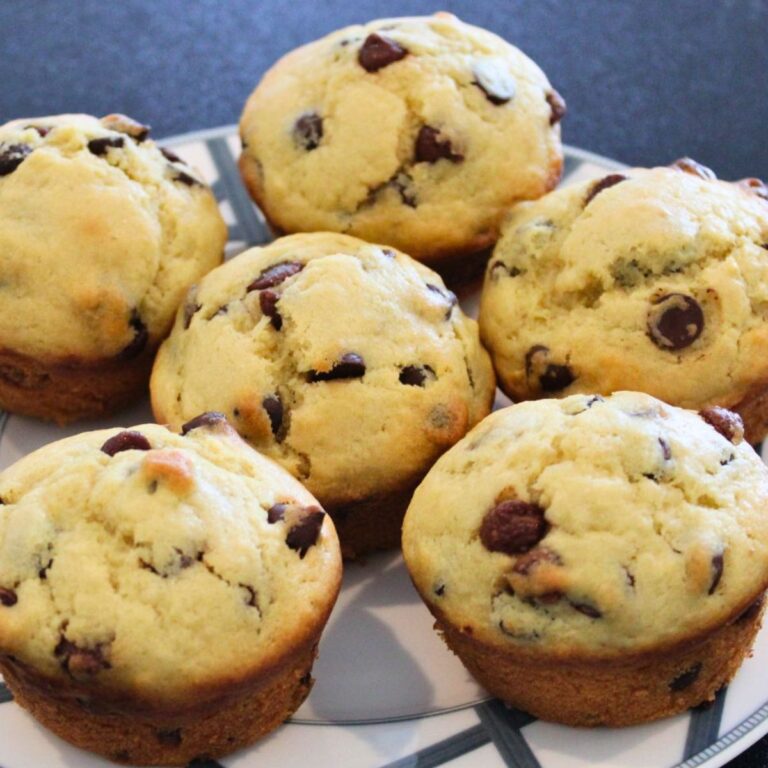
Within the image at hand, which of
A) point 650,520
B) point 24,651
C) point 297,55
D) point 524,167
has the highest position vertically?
point 297,55

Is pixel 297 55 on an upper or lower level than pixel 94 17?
upper

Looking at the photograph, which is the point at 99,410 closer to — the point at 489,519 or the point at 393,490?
the point at 393,490

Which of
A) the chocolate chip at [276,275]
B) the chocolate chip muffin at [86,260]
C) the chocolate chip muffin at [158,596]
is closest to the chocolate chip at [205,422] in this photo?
the chocolate chip muffin at [158,596]

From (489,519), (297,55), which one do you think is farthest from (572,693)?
(297,55)

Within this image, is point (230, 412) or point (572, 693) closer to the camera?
point (572, 693)

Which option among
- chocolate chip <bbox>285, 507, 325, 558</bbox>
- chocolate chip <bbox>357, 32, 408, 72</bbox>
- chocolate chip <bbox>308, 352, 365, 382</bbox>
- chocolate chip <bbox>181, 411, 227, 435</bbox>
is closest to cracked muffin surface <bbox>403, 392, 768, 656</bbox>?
chocolate chip <bbox>285, 507, 325, 558</bbox>

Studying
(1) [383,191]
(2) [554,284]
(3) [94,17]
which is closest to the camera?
(2) [554,284]

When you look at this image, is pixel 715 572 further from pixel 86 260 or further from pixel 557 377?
pixel 86 260

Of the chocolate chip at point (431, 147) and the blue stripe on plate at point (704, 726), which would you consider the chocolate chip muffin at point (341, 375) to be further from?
the blue stripe on plate at point (704, 726)

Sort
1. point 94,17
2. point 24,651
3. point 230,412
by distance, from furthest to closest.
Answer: point 94,17 → point 230,412 → point 24,651
